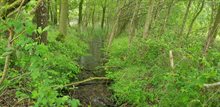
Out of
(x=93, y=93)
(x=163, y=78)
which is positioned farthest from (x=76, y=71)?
(x=163, y=78)

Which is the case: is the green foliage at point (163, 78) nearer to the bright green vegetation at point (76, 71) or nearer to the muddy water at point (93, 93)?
the bright green vegetation at point (76, 71)

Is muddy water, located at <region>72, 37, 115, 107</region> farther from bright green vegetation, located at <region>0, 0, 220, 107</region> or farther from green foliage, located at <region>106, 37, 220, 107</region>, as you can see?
green foliage, located at <region>106, 37, 220, 107</region>

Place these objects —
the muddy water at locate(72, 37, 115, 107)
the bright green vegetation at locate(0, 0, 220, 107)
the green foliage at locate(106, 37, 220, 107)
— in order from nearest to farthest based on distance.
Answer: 1. the bright green vegetation at locate(0, 0, 220, 107)
2. the green foliage at locate(106, 37, 220, 107)
3. the muddy water at locate(72, 37, 115, 107)

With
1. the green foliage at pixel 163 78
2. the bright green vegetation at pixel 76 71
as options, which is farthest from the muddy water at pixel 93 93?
the green foliage at pixel 163 78

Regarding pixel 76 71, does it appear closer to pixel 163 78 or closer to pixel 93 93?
pixel 93 93

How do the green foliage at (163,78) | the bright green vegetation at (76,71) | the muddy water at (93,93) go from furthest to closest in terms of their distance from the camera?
the muddy water at (93,93), the green foliage at (163,78), the bright green vegetation at (76,71)

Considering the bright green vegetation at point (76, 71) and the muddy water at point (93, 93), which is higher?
the bright green vegetation at point (76, 71)

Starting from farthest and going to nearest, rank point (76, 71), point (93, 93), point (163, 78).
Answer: point (93, 93) → point (76, 71) → point (163, 78)

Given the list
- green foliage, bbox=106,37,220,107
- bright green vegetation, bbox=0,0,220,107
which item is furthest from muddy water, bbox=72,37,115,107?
green foliage, bbox=106,37,220,107

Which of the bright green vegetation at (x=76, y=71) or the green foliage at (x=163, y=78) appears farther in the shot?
the green foliage at (x=163, y=78)

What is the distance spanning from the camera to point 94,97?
10.0 meters

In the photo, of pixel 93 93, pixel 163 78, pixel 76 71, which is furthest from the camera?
pixel 93 93

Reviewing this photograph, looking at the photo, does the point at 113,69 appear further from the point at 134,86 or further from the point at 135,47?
the point at 134,86

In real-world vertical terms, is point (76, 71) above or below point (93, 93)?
above
